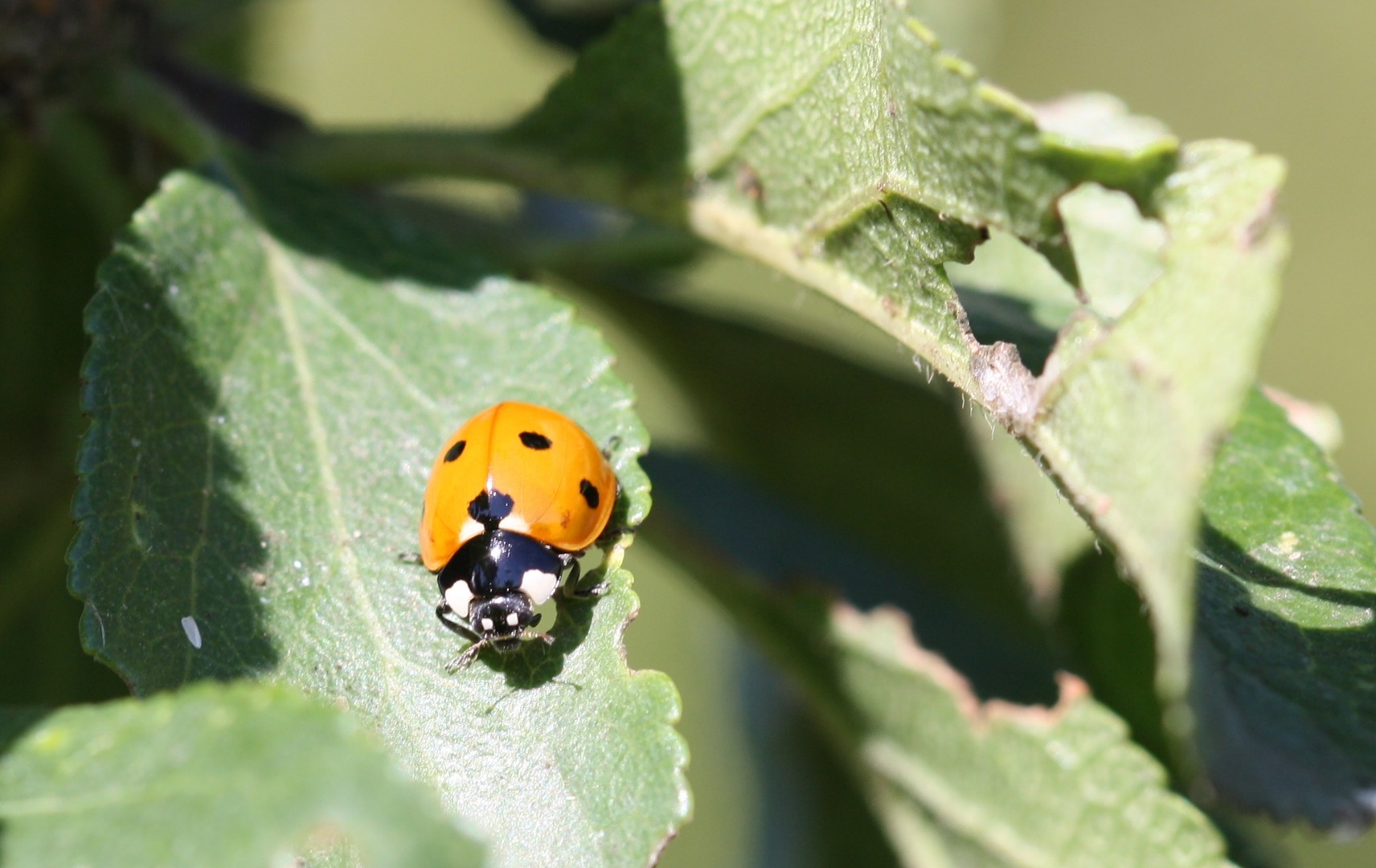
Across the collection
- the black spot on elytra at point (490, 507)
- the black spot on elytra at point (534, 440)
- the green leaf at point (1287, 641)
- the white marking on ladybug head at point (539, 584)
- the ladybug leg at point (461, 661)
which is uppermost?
the green leaf at point (1287, 641)

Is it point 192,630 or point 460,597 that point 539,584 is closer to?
point 460,597

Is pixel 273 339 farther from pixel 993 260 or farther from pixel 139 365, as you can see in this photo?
pixel 993 260

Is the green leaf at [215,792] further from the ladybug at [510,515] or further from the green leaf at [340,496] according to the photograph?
the ladybug at [510,515]

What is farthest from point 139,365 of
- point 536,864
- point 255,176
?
point 536,864

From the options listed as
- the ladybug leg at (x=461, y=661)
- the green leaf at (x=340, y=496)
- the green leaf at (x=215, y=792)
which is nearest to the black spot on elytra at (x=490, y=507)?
the green leaf at (x=340, y=496)

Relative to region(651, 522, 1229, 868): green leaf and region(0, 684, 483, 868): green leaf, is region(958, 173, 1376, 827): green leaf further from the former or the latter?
region(0, 684, 483, 868): green leaf

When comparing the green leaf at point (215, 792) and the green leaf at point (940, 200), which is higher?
the green leaf at point (940, 200)

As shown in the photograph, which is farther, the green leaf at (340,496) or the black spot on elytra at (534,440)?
the black spot on elytra at (534,440)
